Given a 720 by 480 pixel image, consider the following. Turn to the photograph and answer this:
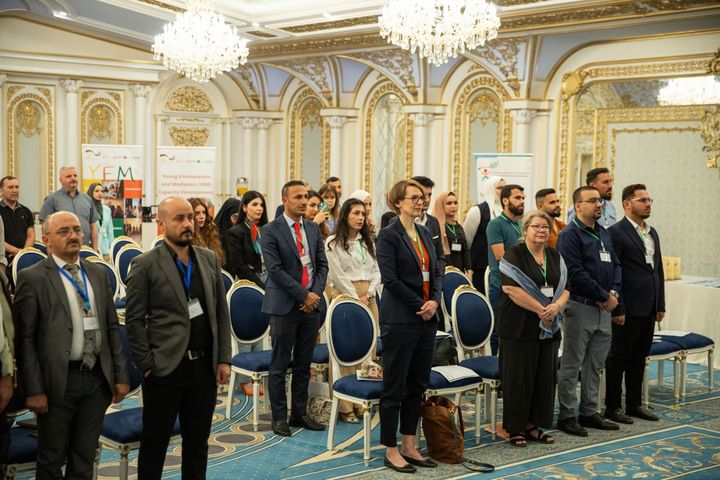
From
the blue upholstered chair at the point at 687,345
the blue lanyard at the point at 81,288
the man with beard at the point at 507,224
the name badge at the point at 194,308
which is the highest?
the man with beard at the point at 507,224

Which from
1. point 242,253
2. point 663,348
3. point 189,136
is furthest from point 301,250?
point 189,136

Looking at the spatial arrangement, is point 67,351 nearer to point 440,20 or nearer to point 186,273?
point 186,273

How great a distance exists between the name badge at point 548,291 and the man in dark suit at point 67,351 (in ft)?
8.17

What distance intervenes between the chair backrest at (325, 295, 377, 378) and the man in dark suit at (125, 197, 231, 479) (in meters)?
1.45

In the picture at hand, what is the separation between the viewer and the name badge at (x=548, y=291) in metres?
4.90

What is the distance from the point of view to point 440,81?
11953 millimetres

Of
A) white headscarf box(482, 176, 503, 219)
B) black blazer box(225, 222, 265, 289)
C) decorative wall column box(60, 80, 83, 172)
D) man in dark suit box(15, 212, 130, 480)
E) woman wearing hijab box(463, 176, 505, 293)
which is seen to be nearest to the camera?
man in dark suit box(15, 212, 130, 480)

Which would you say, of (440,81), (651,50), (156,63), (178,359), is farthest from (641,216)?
(156,63)

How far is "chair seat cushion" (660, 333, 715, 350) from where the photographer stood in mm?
6434

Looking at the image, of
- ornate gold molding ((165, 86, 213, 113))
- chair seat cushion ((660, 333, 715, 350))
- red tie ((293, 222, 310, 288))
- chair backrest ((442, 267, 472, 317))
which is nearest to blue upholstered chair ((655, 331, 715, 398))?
chair seat cushion ((660, 333, 715, 350))

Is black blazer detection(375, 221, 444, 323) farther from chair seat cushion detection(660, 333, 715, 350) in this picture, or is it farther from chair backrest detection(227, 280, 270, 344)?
chair seat cushion detection(660, 333, 715, 350)

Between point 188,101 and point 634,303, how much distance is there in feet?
34.1

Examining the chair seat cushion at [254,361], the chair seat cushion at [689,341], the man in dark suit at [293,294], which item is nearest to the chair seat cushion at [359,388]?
the man in dark suit at [293,294]

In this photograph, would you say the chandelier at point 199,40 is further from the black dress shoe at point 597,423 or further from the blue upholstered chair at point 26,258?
the black dress shoe at point 597,423
